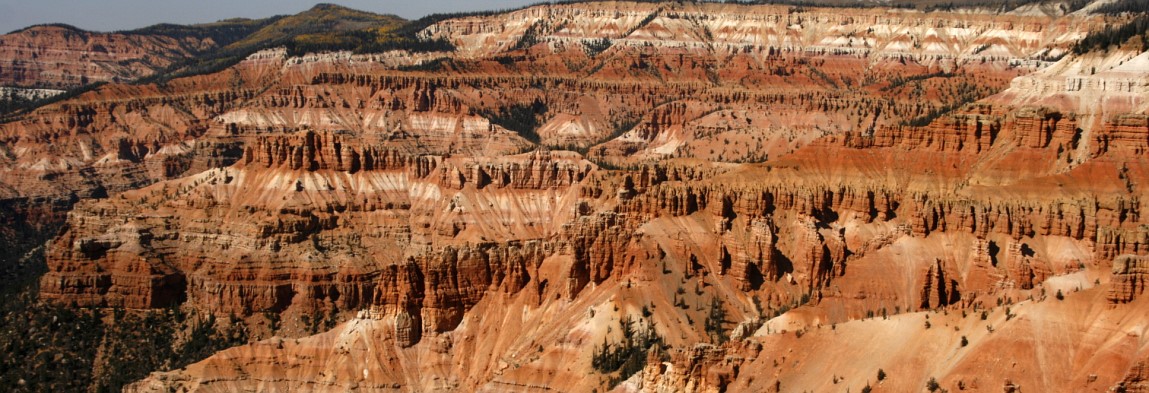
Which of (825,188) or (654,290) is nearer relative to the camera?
(654,290)

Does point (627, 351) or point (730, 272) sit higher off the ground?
point (730, 272)

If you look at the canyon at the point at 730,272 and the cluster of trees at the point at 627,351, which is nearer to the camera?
the canyon at the point at 730,272

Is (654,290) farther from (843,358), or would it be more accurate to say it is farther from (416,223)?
(416,223)

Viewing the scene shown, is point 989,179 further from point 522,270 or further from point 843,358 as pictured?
point 843,358

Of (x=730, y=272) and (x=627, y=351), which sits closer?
(x=627, y=351)

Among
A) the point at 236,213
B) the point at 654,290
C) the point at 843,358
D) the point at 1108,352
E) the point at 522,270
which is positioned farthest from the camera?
the point at 236,213

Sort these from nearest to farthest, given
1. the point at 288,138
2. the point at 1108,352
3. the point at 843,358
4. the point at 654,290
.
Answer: the point at 1108,352 → the point at 843,358 → the point at 654,290 → the point at 288,138

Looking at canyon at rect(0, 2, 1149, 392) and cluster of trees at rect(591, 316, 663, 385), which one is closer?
canyon at rect(0, 2, 1149, 392)

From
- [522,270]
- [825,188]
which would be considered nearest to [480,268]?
[522,270]

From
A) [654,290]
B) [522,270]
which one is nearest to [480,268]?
[522,270]
